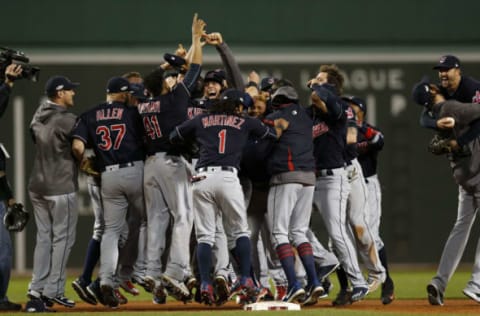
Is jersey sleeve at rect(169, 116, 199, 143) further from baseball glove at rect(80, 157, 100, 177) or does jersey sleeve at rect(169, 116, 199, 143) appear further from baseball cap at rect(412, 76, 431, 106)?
baseball cap at rect(412, 76, 431, 106)

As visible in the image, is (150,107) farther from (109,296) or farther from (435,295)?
(435,295)

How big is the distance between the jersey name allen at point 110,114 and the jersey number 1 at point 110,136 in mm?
62

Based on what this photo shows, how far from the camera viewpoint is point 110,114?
27.3 feet

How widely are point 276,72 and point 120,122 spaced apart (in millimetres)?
4684

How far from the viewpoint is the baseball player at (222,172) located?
7.93 meters

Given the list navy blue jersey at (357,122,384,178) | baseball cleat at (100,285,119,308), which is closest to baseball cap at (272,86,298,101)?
navy blue jersey at (357,122,384,178)

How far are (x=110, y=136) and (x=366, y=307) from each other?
2380 mm

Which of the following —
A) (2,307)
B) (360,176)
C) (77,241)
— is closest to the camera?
(2,307)

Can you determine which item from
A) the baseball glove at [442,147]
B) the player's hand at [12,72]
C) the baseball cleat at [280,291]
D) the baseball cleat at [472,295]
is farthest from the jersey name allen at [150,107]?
the baseball cleat at [472,295]

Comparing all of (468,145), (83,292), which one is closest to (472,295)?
(468,145)

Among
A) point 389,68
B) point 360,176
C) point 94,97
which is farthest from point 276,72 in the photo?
point 360,176

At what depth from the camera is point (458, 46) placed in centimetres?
1289

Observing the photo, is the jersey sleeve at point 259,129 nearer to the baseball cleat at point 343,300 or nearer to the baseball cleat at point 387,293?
the baseball cleat at point 343,300

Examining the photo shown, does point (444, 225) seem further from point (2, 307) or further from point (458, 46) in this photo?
point (2, 307)
